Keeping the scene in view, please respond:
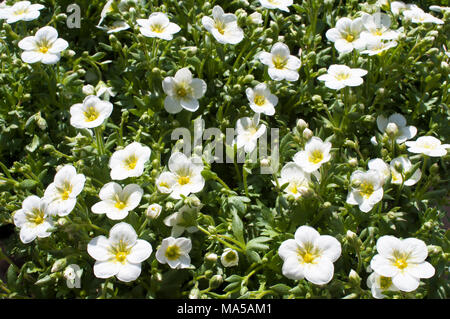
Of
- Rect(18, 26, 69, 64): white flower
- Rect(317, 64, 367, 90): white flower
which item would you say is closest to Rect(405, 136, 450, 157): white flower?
Rect(317, 64, 367, 90): white flower

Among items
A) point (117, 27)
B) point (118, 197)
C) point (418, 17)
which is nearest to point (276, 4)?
point (418, 17)

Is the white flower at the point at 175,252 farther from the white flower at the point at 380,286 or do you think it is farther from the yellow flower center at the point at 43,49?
the yellow flower center at the point at 43,49

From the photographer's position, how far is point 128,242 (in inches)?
82.3

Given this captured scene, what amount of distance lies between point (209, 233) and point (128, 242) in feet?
1.22

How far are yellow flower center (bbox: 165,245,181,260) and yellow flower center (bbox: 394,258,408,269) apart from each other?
3.08ft

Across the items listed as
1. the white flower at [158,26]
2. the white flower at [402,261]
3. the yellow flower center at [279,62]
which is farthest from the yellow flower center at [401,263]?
the white flower at [158,26]

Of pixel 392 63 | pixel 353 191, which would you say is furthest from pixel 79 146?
pixel 392 63

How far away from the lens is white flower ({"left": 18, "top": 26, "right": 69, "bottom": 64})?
2.63 m

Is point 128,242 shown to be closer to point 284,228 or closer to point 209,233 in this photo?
point 209,233

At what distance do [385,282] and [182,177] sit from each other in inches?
40.3

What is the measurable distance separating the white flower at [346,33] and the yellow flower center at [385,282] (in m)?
1.30

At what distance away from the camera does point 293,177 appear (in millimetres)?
2379

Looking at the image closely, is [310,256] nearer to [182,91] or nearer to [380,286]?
[380,286]

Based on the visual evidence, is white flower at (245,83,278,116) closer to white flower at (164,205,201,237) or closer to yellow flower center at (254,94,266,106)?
yellow flower center at (254,94,266,106)
